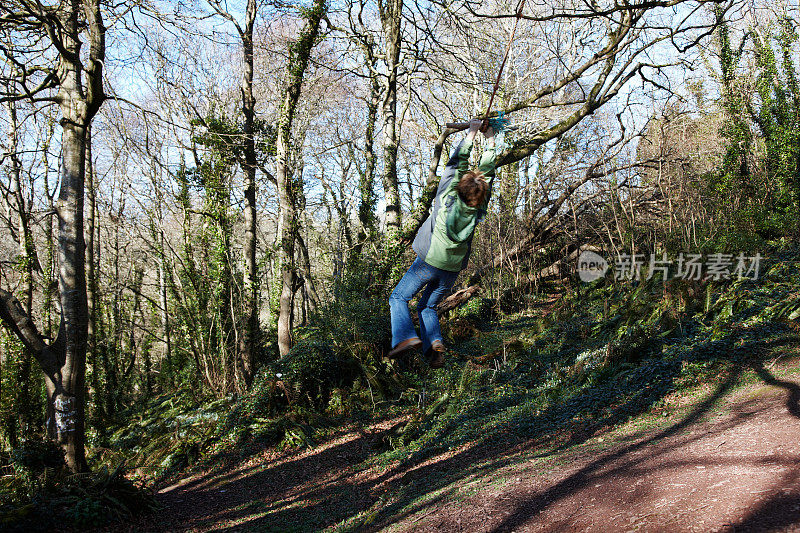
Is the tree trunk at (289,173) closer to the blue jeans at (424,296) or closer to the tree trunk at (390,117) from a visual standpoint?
the tree trunk at (390,117)

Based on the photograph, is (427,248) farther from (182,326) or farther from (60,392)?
(182,326)

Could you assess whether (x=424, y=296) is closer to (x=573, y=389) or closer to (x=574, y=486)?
(x=574, y=486)

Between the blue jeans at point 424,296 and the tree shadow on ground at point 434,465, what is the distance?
154 cm

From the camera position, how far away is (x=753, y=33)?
49.5 ft

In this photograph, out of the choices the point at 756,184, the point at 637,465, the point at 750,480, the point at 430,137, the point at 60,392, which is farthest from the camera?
the point at 430,137

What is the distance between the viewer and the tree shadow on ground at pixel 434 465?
5.37m

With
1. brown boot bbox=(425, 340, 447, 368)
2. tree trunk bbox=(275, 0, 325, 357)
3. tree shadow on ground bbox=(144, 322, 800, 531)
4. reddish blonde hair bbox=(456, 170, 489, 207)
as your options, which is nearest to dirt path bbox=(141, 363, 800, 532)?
tree shadow on ground bbox=(144, 322, 800, 531)

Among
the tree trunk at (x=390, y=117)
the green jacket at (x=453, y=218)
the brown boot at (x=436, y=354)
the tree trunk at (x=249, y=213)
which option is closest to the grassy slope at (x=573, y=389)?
the brown boot at (x=436, y=354)

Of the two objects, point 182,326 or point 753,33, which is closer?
point 182,326

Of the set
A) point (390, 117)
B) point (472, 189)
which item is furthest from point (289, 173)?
point (472, 189)

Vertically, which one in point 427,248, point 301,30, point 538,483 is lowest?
point 538,483

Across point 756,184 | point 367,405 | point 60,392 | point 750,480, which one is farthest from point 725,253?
point 60,392

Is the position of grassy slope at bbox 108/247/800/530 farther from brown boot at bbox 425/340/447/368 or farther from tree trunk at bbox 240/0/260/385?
tree trunk at bbox 240/0/260/385

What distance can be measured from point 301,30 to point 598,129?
11901 millimetres
